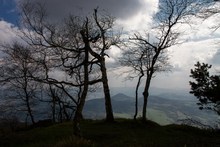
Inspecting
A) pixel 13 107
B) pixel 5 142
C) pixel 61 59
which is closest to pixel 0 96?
pixel 13 107

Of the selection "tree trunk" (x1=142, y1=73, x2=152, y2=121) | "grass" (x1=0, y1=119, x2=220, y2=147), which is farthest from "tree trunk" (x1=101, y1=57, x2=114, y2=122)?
"tree trunk" (x1=142, y1=73, x2=152, y2=121)

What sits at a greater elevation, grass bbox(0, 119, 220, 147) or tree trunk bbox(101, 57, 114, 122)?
tree trunk bbox(101, 57, 114, 122)

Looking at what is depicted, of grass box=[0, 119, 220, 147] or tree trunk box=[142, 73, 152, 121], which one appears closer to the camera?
grass box=[0, 119, 220, 147]

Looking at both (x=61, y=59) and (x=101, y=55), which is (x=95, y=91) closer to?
(x=101, y=55)

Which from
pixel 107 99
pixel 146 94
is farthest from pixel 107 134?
pixel 146 94

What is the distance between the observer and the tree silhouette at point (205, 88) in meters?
30.0

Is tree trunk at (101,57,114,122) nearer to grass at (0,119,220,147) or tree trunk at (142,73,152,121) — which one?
grass at (0,119,220,147)

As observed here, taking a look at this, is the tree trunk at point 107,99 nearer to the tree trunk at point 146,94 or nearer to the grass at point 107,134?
the grass at point 107,134

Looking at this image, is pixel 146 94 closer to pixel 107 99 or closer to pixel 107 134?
pixel 107 99

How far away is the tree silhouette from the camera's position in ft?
98.3

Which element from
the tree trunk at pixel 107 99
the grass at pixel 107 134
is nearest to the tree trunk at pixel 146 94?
the grass at pixel 107 134

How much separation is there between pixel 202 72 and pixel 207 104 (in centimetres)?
395

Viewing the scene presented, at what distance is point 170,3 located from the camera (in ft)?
108

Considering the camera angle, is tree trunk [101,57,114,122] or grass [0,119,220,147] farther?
tree trunk [101,57,114,122]
